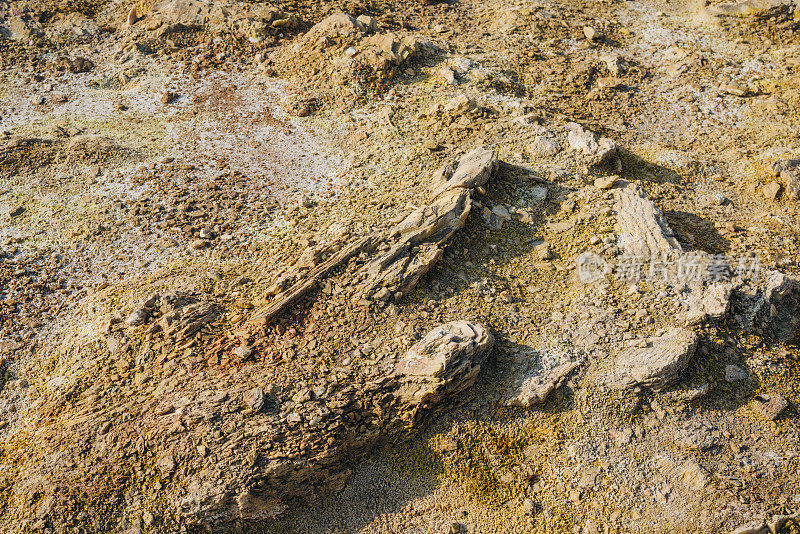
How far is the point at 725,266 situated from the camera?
8156 millimetres

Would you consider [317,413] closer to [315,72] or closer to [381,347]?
[381,347]

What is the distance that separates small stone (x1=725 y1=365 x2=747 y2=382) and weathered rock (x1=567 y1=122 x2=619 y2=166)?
3966mm

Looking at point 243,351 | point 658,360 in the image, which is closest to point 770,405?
point 658,360

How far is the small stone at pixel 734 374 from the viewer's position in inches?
293

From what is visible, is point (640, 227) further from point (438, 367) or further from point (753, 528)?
point (753, 528)

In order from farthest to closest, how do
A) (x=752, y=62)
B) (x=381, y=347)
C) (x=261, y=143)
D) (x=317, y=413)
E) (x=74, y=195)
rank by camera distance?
(x=752, y=62) → (x=261, y=143) → (x=74, y=195) → (x=381, y=347) → (x=317, y=413)

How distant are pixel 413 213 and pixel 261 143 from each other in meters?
4.08

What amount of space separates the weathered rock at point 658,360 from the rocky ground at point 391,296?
4 centimetres

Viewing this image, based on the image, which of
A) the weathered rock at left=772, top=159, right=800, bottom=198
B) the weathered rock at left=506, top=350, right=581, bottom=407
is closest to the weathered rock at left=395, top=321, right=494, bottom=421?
the weathered rock at left=506, top=350, right=581, bottom=407

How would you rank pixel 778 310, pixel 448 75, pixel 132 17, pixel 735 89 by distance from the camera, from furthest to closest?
pixel 132 17 → pixel 735 89 → pixel 448 75 → pixel 778 310

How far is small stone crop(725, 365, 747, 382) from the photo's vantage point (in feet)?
24.4

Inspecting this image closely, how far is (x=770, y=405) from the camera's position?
7266 mm

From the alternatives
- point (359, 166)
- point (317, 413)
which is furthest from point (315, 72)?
point (317, 413)

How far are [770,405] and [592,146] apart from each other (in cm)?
485
